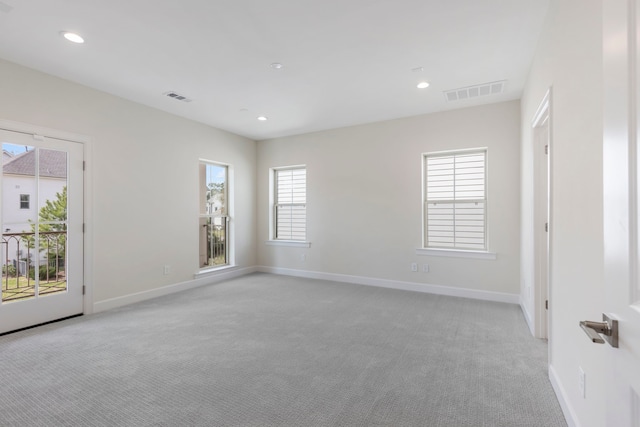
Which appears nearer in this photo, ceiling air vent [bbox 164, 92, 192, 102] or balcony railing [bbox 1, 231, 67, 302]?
balcony railing [bbox 1, 231, 67, 302]

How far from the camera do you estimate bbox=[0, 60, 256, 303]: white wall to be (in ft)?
11.1

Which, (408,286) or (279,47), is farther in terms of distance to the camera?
(408,286)

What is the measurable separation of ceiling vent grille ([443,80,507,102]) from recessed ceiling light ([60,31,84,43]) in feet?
12.8

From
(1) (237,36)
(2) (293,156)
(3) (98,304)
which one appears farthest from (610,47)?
(2) (293,156)

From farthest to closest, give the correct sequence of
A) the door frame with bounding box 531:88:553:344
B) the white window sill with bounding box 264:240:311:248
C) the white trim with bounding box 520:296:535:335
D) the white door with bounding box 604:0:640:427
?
1. the white window sill with bounding box 264:240:311:248
2. the white trim with bounding box 520:296:535:335
3. the door frame with bounding box 531:88:553:344
4. the white door with bounding box 604:0:640:427

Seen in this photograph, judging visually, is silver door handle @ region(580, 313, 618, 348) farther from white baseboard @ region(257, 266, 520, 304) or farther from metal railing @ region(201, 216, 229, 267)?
metal railing @ region(201, 216, 229, 267)

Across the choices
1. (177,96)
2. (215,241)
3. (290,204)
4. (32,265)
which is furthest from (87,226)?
(290,204)

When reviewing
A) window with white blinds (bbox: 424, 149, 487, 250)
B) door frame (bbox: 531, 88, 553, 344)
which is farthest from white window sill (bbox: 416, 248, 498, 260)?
door frame (bbox: 531, 88, 553, 344)

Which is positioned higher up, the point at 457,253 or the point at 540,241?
the point at 540,241

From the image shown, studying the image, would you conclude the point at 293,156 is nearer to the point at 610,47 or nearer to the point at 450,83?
the point at 450,83

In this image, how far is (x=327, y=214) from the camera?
5645 millimetres

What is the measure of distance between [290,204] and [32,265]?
12.9 ft

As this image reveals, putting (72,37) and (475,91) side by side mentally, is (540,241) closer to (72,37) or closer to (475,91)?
(475,91)

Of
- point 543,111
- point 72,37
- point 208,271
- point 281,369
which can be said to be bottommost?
point 281,369
